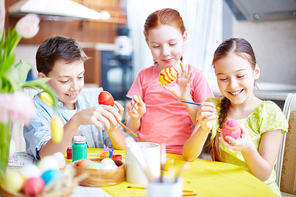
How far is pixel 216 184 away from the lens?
89 cm

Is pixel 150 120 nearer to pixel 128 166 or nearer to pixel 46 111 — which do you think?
pixel 46 111

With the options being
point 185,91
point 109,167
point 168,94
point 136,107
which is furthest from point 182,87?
point 109,167

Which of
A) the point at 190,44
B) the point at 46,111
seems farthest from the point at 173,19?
the point at 190,44

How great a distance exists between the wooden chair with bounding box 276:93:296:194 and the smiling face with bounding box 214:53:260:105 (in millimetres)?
271

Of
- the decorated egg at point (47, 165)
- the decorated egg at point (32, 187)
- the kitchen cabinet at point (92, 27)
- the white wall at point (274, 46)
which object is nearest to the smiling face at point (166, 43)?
the decorated egg at point (47, 165)

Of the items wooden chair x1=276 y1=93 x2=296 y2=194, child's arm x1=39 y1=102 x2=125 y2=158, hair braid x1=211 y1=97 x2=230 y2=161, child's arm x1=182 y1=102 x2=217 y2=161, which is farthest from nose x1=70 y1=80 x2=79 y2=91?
wooden chair x1=276 y1=93 x2=296 y2=194

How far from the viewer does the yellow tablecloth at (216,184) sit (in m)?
0.81

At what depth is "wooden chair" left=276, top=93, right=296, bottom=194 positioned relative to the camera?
1383 millimetres

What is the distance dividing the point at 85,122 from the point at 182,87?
60 cm

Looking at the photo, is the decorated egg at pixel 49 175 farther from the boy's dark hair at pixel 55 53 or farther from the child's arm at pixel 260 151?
the boy's dark hair at pixel 55 53

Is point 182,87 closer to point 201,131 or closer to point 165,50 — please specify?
point 165,50

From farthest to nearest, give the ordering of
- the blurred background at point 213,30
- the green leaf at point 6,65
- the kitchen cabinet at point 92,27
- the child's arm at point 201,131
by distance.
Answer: the kitchen cabinet at point 92,27
the blurred background at point 213,30
the child's arm at point 201,131
the green leaf at point 6,65

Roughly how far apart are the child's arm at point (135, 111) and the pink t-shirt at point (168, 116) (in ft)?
0.17

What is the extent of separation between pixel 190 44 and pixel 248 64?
1754 millimetres
